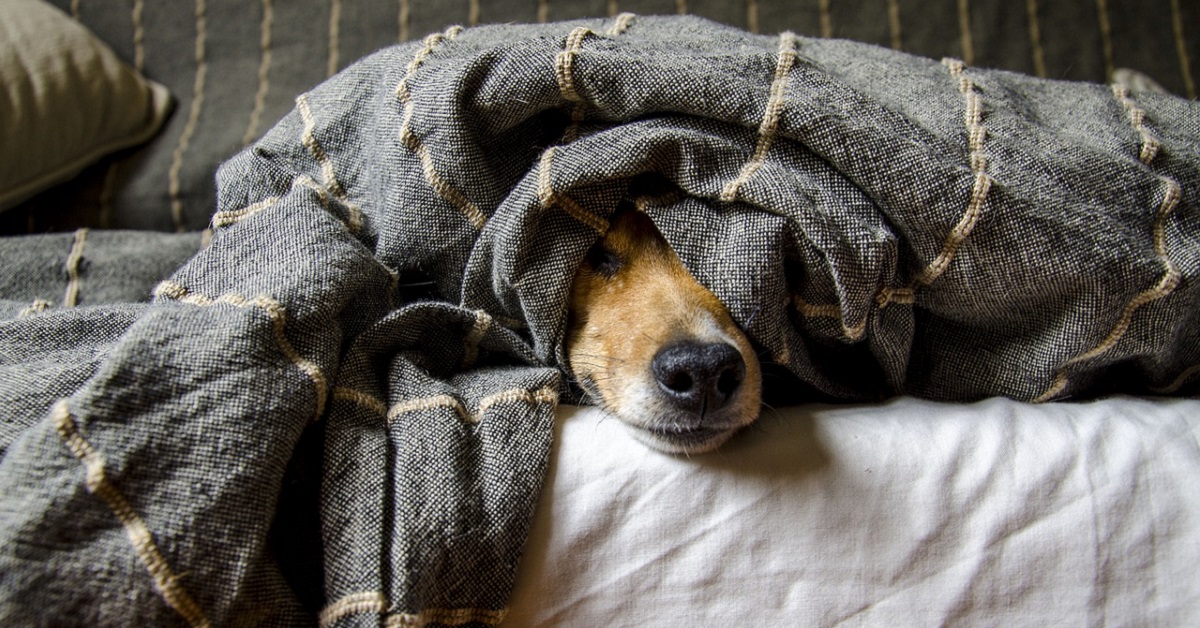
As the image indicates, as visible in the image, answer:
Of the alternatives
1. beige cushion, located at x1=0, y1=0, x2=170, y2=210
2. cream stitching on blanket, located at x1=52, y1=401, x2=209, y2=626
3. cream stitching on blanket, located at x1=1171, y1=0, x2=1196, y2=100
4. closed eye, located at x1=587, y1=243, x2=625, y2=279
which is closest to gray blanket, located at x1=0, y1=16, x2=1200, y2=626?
cream stitching on blanket, located at x1=52, y1=401, x2=209, y2=626

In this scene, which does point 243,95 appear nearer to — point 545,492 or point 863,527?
point 545,492

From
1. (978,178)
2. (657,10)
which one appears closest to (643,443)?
(978,178)

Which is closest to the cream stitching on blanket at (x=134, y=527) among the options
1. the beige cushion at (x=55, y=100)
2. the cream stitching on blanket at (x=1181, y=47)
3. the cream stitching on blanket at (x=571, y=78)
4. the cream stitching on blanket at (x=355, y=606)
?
the cream stitching on blanket at (x=355, y=606)

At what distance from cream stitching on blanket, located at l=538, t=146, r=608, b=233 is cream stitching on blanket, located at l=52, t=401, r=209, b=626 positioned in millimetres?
539

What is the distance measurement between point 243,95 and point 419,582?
1.46 meters

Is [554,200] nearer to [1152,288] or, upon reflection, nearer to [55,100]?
[1152,288]

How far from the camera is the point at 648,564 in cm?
84

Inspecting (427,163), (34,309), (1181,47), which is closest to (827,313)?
(427,163)

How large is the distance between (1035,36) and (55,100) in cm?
214

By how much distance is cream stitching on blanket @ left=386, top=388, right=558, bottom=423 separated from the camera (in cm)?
89

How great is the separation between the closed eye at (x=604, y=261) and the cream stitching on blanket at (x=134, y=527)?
65cm

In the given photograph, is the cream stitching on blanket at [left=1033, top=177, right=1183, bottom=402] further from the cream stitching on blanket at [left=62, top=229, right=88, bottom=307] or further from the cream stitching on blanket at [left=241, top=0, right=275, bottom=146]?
the cream stitching on blanket at [left=241, top=0, right=275, bottom=146]

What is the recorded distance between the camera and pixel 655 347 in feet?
3.35

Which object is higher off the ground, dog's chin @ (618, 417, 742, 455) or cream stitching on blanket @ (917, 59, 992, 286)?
cream stitching on blanket @ (917, 59, 992, 286)
